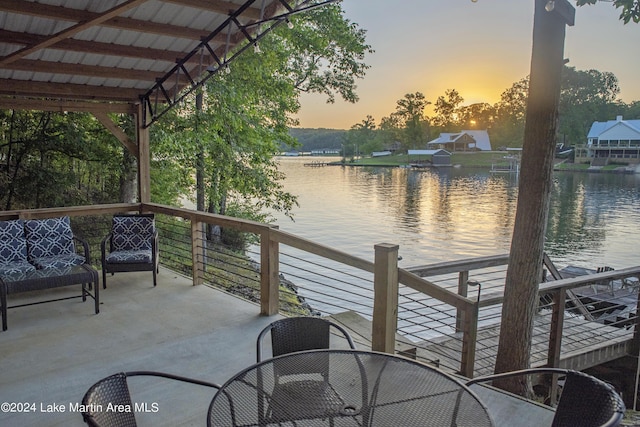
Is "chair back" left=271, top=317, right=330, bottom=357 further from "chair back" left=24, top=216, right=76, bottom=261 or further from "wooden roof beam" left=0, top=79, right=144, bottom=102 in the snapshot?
"wooden roof beam" left=0, top=79, right=144, bottom=102

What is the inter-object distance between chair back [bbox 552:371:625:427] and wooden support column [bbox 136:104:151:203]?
17.8 ft

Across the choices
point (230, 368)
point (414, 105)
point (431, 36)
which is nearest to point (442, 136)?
point (414, 105)

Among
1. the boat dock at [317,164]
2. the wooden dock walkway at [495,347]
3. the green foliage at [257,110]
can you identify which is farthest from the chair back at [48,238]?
the boat dock at [317,164]

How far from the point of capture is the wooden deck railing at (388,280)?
2861 millimetres

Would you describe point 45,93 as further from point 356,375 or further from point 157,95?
point 356,375

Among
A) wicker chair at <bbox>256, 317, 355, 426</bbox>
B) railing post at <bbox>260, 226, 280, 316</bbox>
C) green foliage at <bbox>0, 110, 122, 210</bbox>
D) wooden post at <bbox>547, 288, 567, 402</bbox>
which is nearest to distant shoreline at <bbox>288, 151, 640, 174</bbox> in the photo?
wooden post at <bbox>547, 288, 567, 402</bbox>

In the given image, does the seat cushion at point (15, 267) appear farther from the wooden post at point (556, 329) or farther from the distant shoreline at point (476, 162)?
the distant shoreline at point (476, 162)

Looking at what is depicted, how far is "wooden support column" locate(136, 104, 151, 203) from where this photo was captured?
5.70m

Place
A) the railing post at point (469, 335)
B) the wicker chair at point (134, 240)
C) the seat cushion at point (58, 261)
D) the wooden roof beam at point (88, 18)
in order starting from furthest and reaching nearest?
the wicker chair at point (134, 240), the seat cushion at point (58, 261), the railing post at point (469, 335), the wooden roof beam at point (88, 18)

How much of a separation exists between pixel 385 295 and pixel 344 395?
115 cm

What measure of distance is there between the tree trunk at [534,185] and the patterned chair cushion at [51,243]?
422 cm

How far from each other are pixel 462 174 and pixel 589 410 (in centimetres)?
3573

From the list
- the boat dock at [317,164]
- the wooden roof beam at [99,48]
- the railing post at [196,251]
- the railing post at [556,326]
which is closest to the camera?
the wooden roof beam at [99,48]

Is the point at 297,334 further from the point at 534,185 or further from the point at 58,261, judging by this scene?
the point at 58,261
